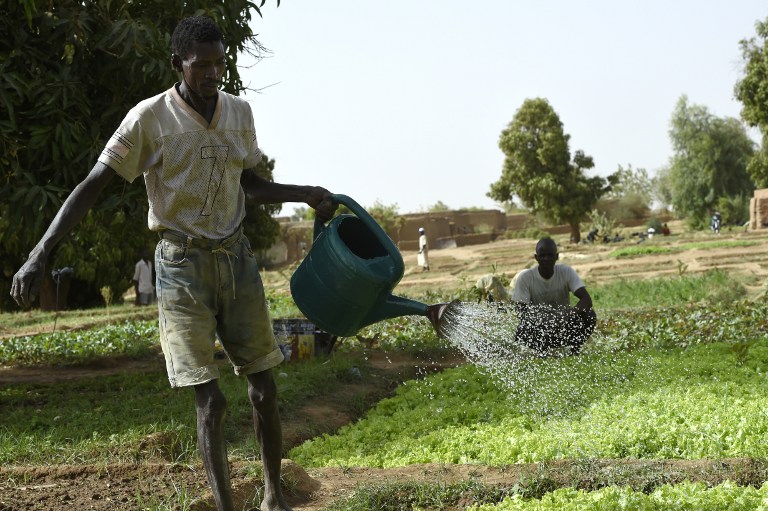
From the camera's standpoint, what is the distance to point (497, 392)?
24.4 feet

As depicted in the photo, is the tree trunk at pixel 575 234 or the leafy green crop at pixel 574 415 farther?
the tree trunk at pixel 575 234

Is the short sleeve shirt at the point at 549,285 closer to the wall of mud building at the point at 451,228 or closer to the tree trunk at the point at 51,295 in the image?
the tree trunk at the point at 51,295

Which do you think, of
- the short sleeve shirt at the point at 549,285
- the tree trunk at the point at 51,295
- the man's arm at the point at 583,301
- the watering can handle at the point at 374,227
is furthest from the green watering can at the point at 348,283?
the tree trunk at the point at 51,295

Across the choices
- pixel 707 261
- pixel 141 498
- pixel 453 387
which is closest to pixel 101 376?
pixel 453 387

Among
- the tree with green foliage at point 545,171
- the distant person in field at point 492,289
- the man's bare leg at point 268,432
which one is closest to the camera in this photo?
the man's bare leg at point 268,432

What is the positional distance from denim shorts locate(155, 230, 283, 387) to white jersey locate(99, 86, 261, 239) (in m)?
0.09

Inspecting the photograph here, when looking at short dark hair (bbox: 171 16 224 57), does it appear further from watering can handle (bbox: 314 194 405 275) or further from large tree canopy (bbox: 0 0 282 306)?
large tree canopy (bbox: 0 0 282 306)

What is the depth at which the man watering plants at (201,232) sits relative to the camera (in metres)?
3.62

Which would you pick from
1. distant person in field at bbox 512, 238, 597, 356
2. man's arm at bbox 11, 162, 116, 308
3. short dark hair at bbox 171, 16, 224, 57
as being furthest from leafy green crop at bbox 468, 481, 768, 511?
distant person in field at bbox 512, 238, 597, 356

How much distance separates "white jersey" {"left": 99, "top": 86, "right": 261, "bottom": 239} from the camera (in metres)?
3.64

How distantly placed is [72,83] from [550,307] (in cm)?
483

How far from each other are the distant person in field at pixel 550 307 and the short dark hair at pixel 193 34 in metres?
5.08

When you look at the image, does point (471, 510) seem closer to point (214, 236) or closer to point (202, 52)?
point (214, 236)

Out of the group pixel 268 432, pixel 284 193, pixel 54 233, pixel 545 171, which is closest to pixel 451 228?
pixel 545 171
